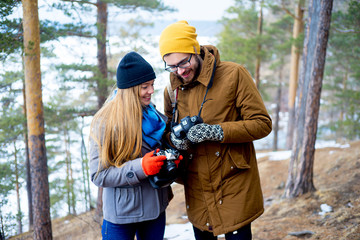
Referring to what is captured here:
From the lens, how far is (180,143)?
2.15 meters

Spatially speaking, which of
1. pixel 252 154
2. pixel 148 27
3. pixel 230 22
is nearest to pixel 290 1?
pixel 230 22

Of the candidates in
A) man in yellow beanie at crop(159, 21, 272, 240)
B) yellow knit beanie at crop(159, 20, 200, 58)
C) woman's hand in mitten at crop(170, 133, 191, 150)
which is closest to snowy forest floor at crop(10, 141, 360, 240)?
man in yellow beanie at crop(159, 21, 272, 240)

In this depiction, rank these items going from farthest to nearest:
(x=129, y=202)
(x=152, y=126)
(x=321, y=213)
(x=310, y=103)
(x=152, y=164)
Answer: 1. (x=310, y=103)
2. (x=321, y=213)
3. (x=152, y=126)
4. (x=129, y=202)
5. (x=152, y=164)

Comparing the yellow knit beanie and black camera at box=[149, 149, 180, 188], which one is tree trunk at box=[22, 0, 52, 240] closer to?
the yellow knit beanie

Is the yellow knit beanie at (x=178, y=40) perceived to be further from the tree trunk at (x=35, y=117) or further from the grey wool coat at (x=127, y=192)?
the tree trunk at (x=35, y=117)

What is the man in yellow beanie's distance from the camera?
6.80 ft

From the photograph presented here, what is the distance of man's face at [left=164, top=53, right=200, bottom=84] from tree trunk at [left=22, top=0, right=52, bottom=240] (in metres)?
3.39

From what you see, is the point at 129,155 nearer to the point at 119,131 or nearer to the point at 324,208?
the point at 119,131

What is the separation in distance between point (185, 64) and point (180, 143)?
2.14 feet

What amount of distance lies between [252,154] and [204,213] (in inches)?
25.4

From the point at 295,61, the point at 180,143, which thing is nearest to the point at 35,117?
the point at 180,143

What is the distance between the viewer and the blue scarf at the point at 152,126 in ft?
7.21

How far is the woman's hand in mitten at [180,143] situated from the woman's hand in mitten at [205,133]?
121mm

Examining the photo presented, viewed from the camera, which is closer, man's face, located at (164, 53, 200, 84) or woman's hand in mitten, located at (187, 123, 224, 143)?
woman's hand in mitten, located at (187, 123, 224, 143)
